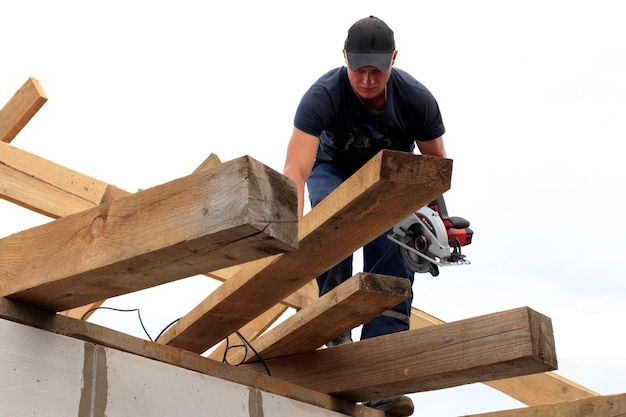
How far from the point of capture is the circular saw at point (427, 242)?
3.53m

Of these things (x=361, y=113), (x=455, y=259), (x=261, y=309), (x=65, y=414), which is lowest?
(x=65, y=414)

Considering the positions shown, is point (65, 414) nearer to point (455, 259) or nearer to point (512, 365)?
point (512, 365)

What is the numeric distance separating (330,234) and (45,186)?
2.17m

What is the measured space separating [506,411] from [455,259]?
648 millimetres

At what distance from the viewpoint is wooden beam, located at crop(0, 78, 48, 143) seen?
14.4 ft

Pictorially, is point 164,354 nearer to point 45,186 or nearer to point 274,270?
point 274,270

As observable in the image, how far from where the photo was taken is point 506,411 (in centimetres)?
369

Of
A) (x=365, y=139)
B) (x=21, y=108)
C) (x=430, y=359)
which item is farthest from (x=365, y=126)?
(x=21, y=108)

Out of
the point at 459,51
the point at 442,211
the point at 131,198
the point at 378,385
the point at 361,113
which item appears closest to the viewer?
the point at 131,198

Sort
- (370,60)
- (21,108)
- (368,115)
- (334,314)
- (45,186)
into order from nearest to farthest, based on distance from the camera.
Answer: (334,314) < (370,60) < (368,115) < (45,186) < (21,108)

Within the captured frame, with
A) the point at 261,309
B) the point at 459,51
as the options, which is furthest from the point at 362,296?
the point at 459,51

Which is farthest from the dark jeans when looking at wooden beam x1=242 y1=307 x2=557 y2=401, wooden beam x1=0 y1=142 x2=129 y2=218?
wooden beam x1=0 y1=142 x2=129 y2=218

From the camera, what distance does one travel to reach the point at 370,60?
327cm

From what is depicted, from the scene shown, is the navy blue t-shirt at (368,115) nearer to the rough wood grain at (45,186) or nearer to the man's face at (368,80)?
the man's face at (368,80)
